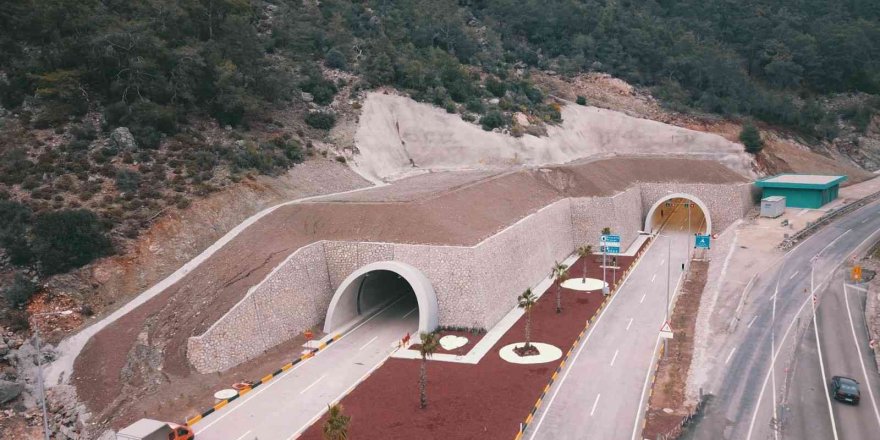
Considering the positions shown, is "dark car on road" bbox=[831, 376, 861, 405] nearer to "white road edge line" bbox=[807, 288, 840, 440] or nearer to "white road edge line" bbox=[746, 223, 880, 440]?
"white road edge line" bbox=[807, 288, 840, 440]

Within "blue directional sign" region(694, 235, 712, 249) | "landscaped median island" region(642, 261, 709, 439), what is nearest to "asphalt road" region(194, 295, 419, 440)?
"landscaped median island" region(642, 261, 709, 439)

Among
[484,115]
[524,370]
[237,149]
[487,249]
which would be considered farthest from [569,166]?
[524,370]

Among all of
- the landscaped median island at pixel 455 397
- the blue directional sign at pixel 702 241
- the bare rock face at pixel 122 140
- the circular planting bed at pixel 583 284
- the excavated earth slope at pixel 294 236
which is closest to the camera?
the landscaped median island at pixel 455 397

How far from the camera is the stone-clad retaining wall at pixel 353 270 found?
38.9m

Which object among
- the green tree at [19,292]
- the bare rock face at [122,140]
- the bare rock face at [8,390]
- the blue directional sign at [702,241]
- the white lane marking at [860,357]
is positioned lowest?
the white lane marking at [860,357]

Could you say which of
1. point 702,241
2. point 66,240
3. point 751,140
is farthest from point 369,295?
point 751,140

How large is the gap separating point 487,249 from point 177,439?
23.3 meters

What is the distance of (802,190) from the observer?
74562mm

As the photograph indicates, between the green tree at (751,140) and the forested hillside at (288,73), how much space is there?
41.7 ft

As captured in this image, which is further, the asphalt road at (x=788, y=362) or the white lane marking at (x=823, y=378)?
the asphalt road at (x=788, y=362)

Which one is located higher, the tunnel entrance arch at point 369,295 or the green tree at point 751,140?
the green tree at point 751,140

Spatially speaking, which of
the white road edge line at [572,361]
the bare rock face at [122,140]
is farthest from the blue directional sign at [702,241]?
the bare rock face at [122,140]

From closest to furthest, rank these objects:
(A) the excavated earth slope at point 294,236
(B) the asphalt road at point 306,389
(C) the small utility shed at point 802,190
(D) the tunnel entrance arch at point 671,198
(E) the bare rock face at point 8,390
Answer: (B) the asphalt road at point 306,389, (E) the bare rock face at point 8,390, (A) the excavated earth slope at point 294,236, (D) the tunnel entrance arch at point 671,198, (C) the small utility shed at point 802,190

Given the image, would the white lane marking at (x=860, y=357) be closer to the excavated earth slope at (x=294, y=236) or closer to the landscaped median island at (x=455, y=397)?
the landscaped median island at (x=455, y=397)
